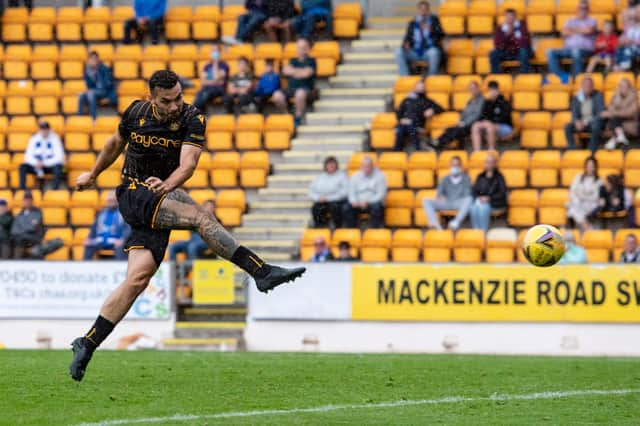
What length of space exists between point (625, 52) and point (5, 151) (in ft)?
36.8

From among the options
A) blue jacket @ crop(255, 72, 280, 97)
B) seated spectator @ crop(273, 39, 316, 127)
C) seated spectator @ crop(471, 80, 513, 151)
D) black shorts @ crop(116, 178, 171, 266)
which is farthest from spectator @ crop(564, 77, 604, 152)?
black shorts @ crop(116, 178, 171, 266)

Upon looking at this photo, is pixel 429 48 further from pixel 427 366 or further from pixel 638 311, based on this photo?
→ pixel 427 366

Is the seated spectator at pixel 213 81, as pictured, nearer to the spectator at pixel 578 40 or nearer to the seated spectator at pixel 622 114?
the spectator at pixel 578 40

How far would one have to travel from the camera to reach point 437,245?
67.8 ft

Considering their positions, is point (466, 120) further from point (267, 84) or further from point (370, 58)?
point (267, 84)

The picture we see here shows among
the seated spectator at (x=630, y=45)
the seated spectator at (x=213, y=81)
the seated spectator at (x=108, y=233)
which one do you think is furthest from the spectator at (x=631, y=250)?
the seated spectator at (x=213, y=81)

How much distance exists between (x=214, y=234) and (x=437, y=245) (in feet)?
33.8

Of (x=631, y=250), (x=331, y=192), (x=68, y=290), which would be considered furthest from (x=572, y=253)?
(x=68, y=290)

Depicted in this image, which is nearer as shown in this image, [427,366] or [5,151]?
[427,366]

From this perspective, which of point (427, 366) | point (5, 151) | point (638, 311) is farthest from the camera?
point (5, 151)

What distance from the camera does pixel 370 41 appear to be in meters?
25.9

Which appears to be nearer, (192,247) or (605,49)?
(192,247)

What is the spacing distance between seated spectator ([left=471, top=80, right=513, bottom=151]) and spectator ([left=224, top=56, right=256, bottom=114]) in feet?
14.5

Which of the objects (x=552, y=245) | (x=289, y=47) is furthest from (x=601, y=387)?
(x=289, y=47)
